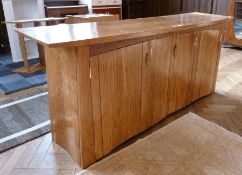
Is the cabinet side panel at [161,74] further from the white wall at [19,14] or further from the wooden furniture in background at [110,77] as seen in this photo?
the white wall at [19,14]

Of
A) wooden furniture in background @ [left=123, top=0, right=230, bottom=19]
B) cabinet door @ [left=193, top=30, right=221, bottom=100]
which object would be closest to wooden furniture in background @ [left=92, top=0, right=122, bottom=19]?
wooden furniture in background @ [left=123, top=0, right=230, bottom=19]

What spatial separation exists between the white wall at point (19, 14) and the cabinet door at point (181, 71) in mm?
2719

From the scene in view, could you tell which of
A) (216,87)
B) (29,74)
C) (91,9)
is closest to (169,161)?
(216,87)

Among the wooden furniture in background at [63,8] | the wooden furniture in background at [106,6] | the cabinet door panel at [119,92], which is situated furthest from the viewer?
the wooden furniture in background at [106,6]

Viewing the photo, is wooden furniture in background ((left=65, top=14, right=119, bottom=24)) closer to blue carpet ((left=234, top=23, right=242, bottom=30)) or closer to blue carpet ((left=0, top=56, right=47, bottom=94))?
blue carpet ((left=0, top=56, right=47, bottom=94))

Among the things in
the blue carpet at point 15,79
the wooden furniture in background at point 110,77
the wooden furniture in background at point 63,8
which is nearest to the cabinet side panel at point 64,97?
the wooden furniture in background at point 110,77

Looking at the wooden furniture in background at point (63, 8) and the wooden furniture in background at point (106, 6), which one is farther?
the wooden furniture in background at point (106, 6)

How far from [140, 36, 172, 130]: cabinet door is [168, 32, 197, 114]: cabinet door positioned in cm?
9

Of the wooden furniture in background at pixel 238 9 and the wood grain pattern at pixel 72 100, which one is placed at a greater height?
the wooden furniture in background at pixel 238 9

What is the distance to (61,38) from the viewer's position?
1.32m

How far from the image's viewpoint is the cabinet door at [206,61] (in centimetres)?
228

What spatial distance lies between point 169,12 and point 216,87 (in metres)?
3.46

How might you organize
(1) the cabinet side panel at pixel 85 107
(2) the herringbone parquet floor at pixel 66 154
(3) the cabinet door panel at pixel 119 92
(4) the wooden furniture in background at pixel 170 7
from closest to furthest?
(1) the cabinet side panel at pixel 85 107, (3) the cabinet door panel at pixel 119 92, (2) the herringbone parquet floor at pixel 66 154, (4) the wooden furniture in background at pixel 170 7

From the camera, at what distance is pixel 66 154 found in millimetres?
1771
